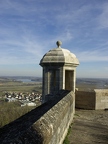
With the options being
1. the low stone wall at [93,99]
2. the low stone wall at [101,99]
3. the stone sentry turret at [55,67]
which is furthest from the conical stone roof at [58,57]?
the low stone wall at [101,99]

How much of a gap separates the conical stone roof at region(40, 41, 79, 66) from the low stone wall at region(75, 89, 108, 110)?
5.73ft

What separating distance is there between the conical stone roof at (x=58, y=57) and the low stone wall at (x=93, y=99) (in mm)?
1748

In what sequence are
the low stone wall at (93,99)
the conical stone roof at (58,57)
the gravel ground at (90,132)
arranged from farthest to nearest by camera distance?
the low stone wall at (93,99)
the conical stone roof at (58,57)
the gravel ground at (90,132)

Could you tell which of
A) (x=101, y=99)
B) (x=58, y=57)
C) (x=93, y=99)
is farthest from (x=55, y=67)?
(x=101, y=99)

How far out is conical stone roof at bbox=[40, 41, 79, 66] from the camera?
699 centimetres

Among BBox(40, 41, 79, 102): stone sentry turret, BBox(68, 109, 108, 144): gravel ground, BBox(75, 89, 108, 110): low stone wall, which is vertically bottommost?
BBox(68, 109, 108, 144): gravel ground

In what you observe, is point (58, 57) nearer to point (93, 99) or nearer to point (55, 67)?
point (55, 67)

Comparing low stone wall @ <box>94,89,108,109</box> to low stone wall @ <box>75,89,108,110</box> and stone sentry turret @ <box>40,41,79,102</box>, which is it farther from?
stone sentry turret @ <box>40,41,79,102</box>

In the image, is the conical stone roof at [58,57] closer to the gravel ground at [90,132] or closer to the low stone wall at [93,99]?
the low stone wall at [93,99]

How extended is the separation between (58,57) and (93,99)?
265 cm

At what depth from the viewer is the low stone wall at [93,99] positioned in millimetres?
8406

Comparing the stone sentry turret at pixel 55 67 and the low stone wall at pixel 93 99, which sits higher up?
the stone sentry turret at pixel 55 67

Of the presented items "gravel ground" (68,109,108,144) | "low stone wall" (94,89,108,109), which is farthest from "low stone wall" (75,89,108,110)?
"gravel ground" (68,109,108,144)

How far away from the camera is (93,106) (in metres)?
8.41
